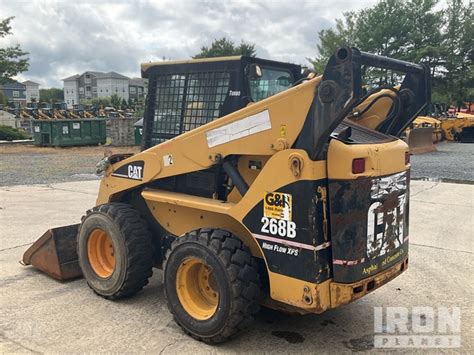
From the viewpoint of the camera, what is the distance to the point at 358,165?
306 cm

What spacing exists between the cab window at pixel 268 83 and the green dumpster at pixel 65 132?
19.4 metres

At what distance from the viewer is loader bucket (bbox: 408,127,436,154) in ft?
58.1

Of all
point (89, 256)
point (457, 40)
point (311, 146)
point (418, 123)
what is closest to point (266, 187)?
point (311, 146)

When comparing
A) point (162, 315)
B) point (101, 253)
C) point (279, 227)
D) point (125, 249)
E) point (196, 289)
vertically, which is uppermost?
point (279, 227)

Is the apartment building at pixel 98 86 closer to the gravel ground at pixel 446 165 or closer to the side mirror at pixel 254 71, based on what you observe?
the gravel ground at pixel 446 165

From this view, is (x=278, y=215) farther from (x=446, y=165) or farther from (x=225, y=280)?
(x=446, y=165)

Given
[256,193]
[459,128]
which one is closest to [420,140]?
[459,128]

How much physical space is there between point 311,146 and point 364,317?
1855 millimetres

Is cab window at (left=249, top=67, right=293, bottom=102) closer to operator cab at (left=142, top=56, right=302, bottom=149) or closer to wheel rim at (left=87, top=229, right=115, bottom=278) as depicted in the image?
operator cab at (left=142, top=56, right=302, bottom=149)

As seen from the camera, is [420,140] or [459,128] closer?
[420,140]

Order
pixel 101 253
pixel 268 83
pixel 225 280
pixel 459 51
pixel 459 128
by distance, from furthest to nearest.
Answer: pixel 459 51 → pixel 459 128 → pixel 101 253 → pixel 268 83 → pixel 225 280

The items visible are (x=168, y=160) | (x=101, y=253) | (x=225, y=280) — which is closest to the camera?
(x=225, y=280)

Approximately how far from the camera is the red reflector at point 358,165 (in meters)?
3.03

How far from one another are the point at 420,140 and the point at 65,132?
51.5 ft
